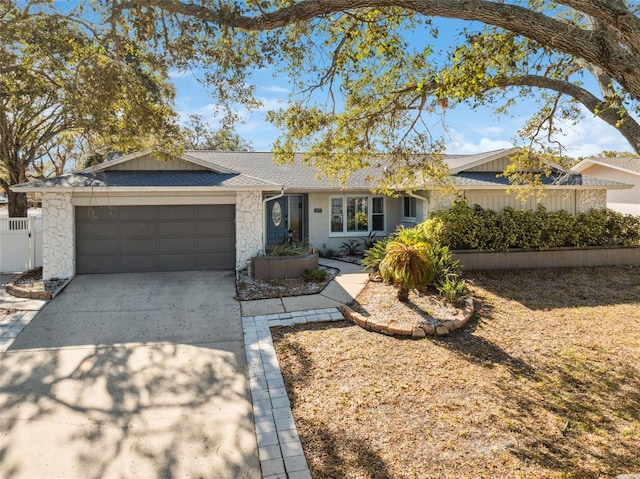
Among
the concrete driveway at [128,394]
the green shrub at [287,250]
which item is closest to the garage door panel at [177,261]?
the green shrub at [287,250]

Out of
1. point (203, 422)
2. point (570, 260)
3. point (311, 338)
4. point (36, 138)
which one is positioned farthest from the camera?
point (36, 138)

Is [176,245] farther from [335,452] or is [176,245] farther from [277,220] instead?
[335,452]

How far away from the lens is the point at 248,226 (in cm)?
1109

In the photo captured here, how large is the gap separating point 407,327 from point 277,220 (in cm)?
819

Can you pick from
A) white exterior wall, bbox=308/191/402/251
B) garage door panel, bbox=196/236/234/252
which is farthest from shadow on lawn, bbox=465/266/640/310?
garage door panel, bbox=196/236/234/252

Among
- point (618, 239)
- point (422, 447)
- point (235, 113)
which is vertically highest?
point (235, 113)

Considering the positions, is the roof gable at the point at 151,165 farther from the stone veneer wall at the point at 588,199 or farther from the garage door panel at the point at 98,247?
the stone veneer wall at the point at 588,199

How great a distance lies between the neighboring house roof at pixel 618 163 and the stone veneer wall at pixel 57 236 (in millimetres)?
23227

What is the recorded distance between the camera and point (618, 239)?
39.4ft

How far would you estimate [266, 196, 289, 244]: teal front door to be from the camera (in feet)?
45.9

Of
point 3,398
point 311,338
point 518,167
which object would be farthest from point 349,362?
point 518,167

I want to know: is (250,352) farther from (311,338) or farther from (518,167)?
(518,167)

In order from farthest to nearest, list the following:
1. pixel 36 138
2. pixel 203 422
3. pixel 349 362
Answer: pixel 36 138
pixel 349 362
pixel 203 422

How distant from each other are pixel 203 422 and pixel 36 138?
16.1 meters
